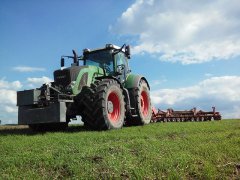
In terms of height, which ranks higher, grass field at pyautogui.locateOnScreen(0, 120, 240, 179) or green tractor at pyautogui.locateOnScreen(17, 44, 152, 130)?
green tractor at pyautogui.locateOnScreen(17, 44, 152, 130)

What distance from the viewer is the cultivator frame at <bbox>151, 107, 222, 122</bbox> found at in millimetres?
22047

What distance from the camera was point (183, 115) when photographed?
23.4 m

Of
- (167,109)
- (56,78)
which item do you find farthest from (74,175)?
(167,109)

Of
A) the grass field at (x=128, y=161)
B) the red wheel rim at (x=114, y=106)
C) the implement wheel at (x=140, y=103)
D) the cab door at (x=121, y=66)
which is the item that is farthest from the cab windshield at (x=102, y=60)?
the grass field at (x=128, y=161)

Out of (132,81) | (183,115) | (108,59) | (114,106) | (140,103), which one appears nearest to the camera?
(114,106)

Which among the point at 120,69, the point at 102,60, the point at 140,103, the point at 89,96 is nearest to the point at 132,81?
the point at 120,69

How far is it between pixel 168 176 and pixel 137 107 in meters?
9.41

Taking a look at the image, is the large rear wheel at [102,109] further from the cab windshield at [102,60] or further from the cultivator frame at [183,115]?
the cultivator frame at [183,115]

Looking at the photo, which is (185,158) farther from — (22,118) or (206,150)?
(22,118)

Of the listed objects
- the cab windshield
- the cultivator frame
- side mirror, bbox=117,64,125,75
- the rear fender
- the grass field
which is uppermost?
the cab windshield

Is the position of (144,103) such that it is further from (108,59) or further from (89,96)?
(89,96)

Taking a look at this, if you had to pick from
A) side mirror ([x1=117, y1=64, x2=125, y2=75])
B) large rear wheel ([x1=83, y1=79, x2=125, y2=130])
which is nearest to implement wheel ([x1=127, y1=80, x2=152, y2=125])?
side mirror ([x1=117, y1=64, x2=125, y2=75])

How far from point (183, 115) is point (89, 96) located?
12.8 m

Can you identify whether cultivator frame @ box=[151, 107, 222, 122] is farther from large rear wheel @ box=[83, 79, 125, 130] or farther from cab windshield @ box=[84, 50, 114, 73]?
large rear wheel @ box=[83, 79, 125, 130]
